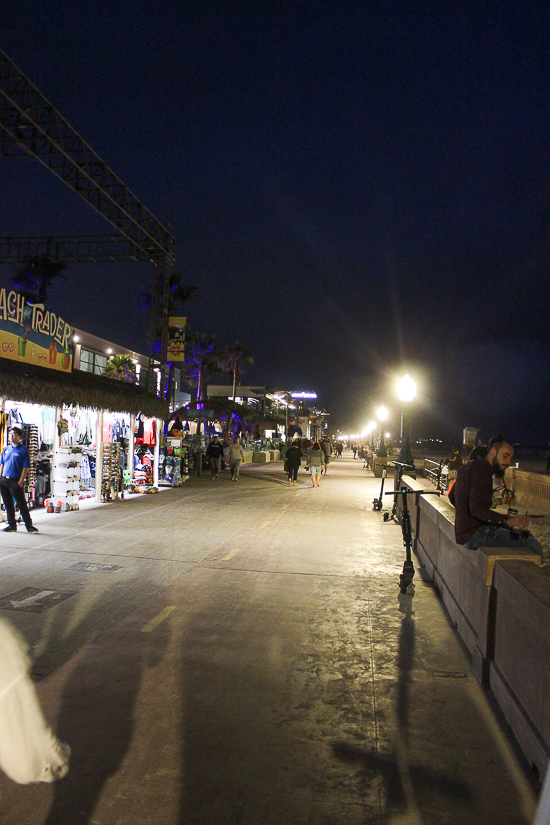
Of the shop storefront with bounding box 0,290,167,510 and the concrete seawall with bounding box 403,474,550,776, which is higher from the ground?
the shop storefront with bounding box 0,290,167,510

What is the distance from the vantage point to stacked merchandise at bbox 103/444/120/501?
632 inches

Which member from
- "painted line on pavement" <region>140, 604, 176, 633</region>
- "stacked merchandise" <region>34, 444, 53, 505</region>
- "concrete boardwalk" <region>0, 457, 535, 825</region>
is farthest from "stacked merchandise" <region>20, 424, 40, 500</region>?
"painted line on pavement" <region>140, 604, 176, 633</region>

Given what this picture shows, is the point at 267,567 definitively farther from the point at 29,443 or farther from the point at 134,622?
the point at 29,443

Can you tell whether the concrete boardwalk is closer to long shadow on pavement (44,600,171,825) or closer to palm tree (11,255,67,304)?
long shadow on pavement (44,600,171,825)

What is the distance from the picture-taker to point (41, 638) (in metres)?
5.45

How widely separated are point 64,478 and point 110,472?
261cm

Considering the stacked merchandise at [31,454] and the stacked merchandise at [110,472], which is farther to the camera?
the stacked merchandise at [110,472]

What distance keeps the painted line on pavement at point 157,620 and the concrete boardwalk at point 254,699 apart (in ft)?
0.10

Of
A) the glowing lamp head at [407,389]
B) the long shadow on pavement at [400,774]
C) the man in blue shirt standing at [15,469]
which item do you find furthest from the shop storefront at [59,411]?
the long shadow on pavement at [400,774]

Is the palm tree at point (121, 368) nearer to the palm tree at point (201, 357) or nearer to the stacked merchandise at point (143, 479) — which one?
the stacked merchandise at point (143, 479)

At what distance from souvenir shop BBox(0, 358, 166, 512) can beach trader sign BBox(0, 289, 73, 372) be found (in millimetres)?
425

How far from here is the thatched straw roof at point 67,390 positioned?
449 inches

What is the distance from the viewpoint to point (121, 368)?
29969 millimetres

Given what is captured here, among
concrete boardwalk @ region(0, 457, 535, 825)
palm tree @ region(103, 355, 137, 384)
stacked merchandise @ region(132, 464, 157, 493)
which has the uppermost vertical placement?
palm tree @ region(103, 355, 137, 384)
